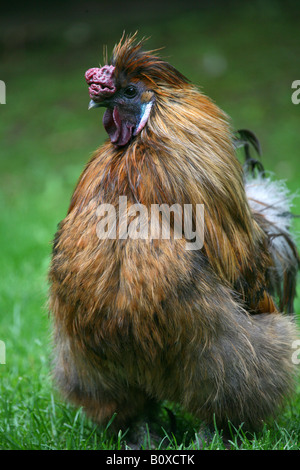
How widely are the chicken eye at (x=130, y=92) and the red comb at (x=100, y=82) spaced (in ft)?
0.21

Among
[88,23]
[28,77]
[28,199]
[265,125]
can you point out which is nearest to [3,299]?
[28,199]

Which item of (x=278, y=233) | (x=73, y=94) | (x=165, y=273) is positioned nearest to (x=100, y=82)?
(x=165, y=273)

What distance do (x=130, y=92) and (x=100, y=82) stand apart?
0.50 feet

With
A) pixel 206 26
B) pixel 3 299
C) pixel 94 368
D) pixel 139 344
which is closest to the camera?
pixel 139 344

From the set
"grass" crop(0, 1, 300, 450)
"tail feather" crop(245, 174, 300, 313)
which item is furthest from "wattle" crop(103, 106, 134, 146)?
"grass" crop(0, 1, 300, 450)

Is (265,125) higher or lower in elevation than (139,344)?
higher

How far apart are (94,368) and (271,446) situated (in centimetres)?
99

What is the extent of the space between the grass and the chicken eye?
103 inches

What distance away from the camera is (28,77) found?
12516 mm

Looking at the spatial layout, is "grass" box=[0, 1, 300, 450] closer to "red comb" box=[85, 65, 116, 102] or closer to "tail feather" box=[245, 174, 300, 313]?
"tail feather" box=[245, 174, 300, 313]

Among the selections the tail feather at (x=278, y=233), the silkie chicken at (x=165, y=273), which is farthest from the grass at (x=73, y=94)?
the silkie chicken at (x=165, y=273)

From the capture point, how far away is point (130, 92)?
9.73 ft

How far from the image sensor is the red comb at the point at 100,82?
9.52 ft
